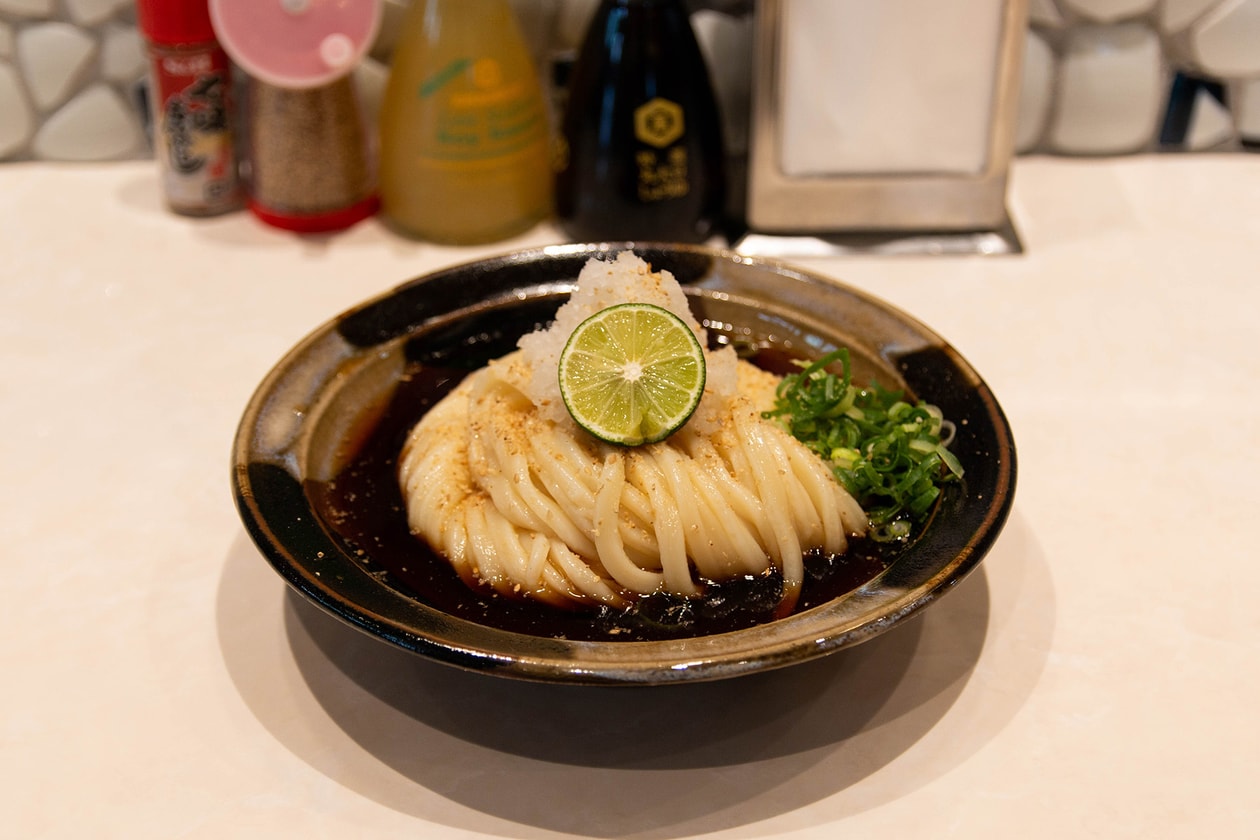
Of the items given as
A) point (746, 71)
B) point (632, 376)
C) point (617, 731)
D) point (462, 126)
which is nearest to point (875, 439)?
point (632, 376)

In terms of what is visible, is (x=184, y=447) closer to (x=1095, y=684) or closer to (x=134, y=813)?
(x=134, y=813)

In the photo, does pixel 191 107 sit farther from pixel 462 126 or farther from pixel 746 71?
pixel 746 71

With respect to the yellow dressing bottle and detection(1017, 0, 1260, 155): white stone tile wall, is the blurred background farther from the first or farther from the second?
the yellow dressing bottle

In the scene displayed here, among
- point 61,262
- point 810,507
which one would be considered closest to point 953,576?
point 810,507

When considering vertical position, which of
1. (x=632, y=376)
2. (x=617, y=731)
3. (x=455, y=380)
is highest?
(x=632, y=376)

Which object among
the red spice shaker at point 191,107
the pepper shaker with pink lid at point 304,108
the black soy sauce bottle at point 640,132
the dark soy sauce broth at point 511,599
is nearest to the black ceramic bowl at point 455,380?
the dark soy sauce broth at point 511,599

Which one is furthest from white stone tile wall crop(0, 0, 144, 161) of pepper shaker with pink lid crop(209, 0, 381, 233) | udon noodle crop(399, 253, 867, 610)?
udon noodle crop(399, 253, 867, 610)
